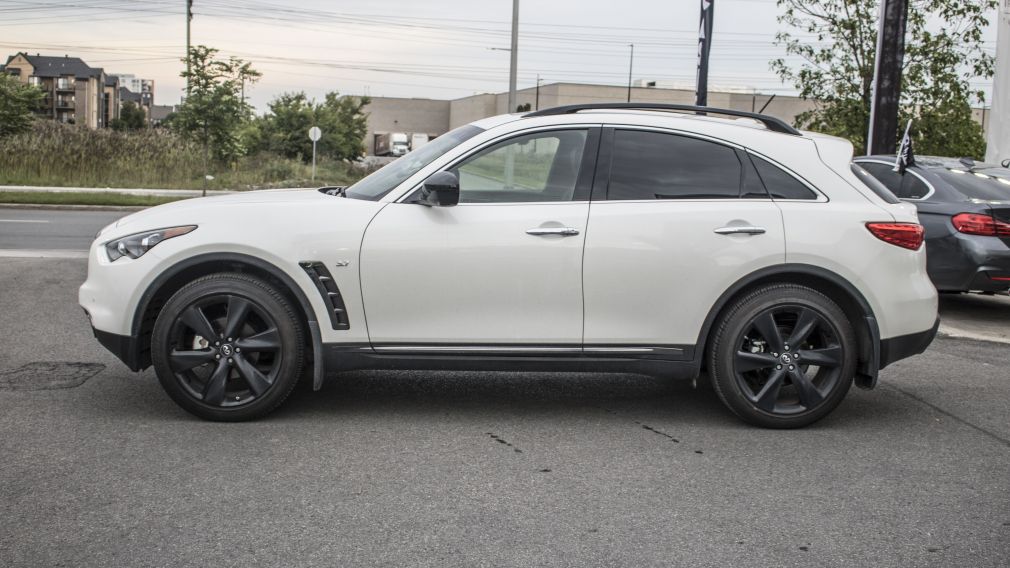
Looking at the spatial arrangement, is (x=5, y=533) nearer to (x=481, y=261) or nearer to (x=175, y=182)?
(x=481, y=261)

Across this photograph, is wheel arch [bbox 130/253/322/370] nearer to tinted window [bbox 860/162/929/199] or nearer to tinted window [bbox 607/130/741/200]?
tinted window [bbox 607/130/741/200]

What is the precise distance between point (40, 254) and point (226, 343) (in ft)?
27.5

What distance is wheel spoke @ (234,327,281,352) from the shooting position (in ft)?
16.9

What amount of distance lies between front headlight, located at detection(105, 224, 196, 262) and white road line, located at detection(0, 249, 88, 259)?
7.37 metres

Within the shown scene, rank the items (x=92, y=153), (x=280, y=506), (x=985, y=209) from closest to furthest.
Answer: (x=280, y=506)
(x=985, y=209)
(x=92, y=153)

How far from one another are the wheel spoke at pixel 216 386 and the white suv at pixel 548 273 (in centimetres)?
1

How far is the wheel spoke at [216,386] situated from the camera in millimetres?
5160

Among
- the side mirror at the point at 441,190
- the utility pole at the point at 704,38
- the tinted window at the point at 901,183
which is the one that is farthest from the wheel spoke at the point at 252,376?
the utility pole at the point at 704,38

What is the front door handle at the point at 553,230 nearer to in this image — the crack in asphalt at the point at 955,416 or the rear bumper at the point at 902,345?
the rear bumper at the point at 902,345

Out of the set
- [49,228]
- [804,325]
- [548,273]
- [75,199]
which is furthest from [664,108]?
[75,199]

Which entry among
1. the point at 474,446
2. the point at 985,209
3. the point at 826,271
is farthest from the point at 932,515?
the point at 985,209

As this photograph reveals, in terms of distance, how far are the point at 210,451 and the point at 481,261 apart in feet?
5.32

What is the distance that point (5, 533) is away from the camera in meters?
3.67

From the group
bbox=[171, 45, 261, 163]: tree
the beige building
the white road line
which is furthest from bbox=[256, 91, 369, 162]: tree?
the white road line
